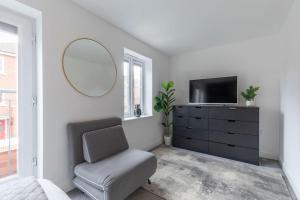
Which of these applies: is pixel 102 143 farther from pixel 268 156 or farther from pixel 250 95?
pixel 268 156

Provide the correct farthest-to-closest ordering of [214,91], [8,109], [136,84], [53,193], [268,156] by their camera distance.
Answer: [136,84]
[214,91]
[268,156]
[8,109]
[53,193]

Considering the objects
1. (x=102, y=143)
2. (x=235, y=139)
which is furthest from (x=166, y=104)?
(x=102, y=143)

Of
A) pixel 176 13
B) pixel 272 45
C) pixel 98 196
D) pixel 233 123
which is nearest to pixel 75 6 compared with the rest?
pixel 176 13

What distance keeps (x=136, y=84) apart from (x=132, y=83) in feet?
0.60

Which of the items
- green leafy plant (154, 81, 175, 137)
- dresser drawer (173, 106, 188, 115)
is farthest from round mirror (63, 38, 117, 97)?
dresser drawer (173, 106, 188, 115)

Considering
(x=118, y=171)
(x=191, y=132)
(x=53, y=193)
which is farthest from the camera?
(x=191, y=132)

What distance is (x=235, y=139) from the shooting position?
9.00 ft

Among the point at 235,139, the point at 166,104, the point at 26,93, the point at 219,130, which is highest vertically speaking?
the point at 26,93

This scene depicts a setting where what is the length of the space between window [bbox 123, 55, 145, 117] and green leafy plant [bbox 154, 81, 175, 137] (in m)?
0.40

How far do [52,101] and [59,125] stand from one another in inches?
11.7

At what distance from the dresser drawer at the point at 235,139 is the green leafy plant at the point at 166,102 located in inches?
43.9

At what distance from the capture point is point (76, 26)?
1913 millimetres

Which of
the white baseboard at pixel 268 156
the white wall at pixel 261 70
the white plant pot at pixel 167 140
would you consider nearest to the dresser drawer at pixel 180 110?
the white plant pot at pixel 167 140

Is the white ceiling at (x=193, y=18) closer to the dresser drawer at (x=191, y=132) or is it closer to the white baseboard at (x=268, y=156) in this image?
the dresser drawer at (x=191, y=132)
